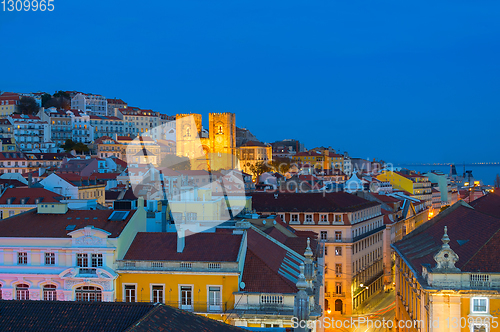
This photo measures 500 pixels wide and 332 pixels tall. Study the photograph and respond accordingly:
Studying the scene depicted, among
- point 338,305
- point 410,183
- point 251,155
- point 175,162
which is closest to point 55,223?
point 338,305

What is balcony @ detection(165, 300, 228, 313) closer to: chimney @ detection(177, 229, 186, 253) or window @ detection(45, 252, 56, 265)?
chimney @ detection(177, 229, 186, 253)

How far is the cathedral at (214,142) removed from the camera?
160m

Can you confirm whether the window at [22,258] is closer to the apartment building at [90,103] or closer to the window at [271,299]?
the window at [271,299]

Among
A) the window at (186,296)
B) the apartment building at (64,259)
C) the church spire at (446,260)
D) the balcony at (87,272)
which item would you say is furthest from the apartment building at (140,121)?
the church spire at (446,260)

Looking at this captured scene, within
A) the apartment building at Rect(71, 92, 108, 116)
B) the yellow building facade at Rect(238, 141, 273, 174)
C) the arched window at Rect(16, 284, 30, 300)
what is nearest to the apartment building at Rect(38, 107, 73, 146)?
the apartment building at Rect(71, 92, 108, 116)

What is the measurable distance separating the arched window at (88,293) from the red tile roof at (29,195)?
3054cm

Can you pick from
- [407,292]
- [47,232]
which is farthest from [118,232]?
[407,292]

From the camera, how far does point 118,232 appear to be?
28781 mm

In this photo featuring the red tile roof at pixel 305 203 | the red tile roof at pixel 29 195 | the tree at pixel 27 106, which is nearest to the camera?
the red tile roof at pixel 305 203

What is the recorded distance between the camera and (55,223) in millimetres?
30484

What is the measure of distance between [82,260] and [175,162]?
115 meters

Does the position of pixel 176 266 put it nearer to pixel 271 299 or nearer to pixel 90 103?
pixel 271 299

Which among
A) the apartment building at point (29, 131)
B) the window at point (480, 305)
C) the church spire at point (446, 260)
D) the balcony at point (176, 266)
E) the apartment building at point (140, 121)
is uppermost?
the apartment building at point (140, 121)

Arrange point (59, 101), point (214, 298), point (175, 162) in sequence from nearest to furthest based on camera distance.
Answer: point (214, 298) < point (175, 162) < point (59, 101)
